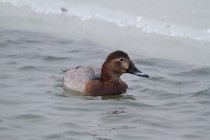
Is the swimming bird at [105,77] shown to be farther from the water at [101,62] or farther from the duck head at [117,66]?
the water at [101,62]

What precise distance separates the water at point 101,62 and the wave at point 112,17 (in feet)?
0.06

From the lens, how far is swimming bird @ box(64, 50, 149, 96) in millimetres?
9000

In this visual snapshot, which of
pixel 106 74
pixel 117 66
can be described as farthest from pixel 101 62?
pixel 117 66

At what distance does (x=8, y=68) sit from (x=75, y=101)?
1862 mm

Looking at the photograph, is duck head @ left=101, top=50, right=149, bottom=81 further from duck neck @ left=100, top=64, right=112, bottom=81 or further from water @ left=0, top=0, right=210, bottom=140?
water @ left=0, top=0, right=210, bottom=140

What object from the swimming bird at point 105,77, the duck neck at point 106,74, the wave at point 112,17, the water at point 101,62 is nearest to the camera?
the water at point 101,62

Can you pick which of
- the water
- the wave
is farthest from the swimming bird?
the wave

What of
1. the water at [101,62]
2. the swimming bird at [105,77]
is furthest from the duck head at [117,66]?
the water at [101,62]

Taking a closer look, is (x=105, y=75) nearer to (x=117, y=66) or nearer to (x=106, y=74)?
(x=106, y=74)

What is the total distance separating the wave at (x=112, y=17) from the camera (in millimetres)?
10630

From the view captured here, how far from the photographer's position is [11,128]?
23.0ft

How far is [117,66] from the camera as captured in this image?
911 centimetres

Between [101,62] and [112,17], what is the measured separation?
4.60 ft

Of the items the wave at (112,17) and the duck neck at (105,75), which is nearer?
the duck neck at (105,75)
